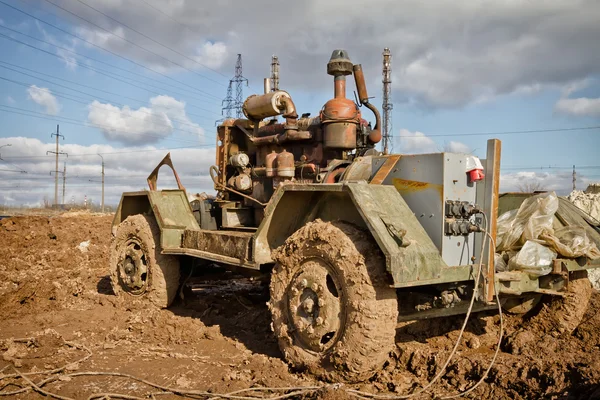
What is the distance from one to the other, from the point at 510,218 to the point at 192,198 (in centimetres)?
438

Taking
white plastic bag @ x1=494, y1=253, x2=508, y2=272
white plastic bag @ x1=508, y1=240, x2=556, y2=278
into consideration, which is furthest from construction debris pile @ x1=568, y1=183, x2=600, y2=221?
white plastic bag @ x1=494, y1=253, x2=508, y2=272

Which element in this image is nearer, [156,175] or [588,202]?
[156,175]

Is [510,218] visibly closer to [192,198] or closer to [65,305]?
[192,198]

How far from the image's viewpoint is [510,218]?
5957 millimetres

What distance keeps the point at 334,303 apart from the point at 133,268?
3.81m

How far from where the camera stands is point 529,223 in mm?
5559

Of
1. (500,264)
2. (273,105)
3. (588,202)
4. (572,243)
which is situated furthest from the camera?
(588,202)

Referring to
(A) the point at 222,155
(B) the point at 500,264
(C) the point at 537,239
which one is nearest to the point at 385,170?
(B) the point at 500,264

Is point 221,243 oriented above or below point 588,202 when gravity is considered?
below

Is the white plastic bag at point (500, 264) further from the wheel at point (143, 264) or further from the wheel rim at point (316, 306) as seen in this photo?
the wheel at point (143, 264)

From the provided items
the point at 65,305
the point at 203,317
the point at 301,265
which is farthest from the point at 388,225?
the point at 65,305

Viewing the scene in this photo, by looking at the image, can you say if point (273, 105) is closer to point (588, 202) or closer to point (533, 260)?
point (533, 260)

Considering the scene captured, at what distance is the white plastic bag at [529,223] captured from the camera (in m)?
5.53

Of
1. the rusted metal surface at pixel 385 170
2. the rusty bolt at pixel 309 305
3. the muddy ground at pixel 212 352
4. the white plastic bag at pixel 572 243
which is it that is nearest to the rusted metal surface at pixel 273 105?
the rusted metal surface at pixel 385 170
